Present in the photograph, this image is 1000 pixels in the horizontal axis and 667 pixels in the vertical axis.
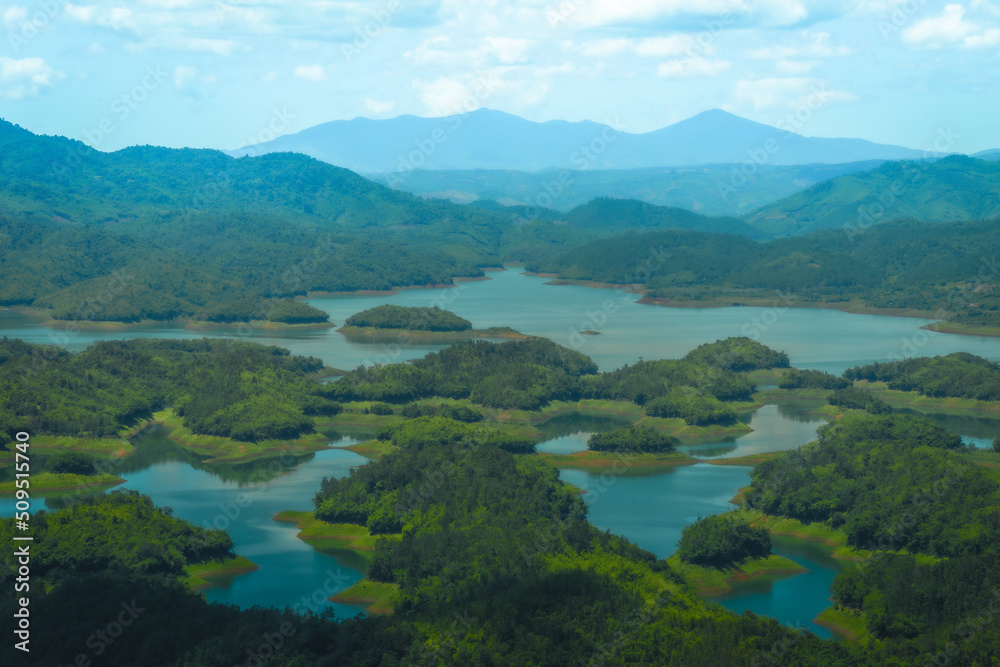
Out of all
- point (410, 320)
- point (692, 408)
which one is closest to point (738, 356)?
point (692, 408)

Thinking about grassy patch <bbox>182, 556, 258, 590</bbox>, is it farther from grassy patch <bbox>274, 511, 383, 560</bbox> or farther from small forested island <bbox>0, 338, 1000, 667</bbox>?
grassy patch <bbox>274, 511, 383, 560</bbox>

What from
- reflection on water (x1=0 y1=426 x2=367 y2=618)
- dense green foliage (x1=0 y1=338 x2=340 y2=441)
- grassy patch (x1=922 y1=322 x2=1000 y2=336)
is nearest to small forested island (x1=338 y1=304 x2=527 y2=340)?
dense green foliage (x1=0 y1=338 x2=340 y2=441)

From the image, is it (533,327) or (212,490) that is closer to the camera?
(212,490)

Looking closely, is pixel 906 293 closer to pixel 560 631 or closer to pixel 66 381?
pixel 66 381

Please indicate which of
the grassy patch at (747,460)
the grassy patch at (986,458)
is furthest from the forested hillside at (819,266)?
the grassy patch at (747,460)

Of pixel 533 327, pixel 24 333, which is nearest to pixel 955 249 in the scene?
pixel 533 327

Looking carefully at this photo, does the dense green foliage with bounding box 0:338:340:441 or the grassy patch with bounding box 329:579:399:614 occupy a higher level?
the dense green foliage with bounding box 0:338:340:441
